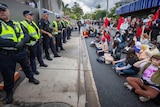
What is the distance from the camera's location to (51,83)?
4105mm

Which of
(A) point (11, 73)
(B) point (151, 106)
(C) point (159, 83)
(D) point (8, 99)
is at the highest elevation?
(A) point (11, 73)

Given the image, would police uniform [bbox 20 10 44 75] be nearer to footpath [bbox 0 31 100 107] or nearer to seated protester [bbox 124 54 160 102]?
footpath [bbox 0 31 100 107]

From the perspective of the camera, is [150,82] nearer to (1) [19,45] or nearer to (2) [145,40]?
(1) [19,45]

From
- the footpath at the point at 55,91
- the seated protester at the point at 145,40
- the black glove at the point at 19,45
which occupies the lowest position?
the footpath at the point at 55,91

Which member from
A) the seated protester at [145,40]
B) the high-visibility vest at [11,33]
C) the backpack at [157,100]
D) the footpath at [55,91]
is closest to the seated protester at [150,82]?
the backpack at [157,100]

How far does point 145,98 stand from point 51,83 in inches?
87.8

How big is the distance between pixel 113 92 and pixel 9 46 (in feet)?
8.49

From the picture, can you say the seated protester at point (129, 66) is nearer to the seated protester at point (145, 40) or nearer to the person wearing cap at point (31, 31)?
the person wearing cap at point (31, 31)

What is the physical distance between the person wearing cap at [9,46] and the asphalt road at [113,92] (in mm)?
1945

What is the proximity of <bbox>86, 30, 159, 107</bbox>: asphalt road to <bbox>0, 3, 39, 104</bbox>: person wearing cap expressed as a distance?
1.94 metres

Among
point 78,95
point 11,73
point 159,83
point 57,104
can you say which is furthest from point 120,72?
point 11,73

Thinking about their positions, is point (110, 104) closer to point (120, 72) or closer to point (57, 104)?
point (57, 104)

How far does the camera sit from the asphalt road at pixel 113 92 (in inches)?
138

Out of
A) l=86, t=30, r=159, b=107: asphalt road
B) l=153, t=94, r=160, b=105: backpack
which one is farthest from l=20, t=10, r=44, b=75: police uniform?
l=153, t=94, r=160, b=105: backpack
